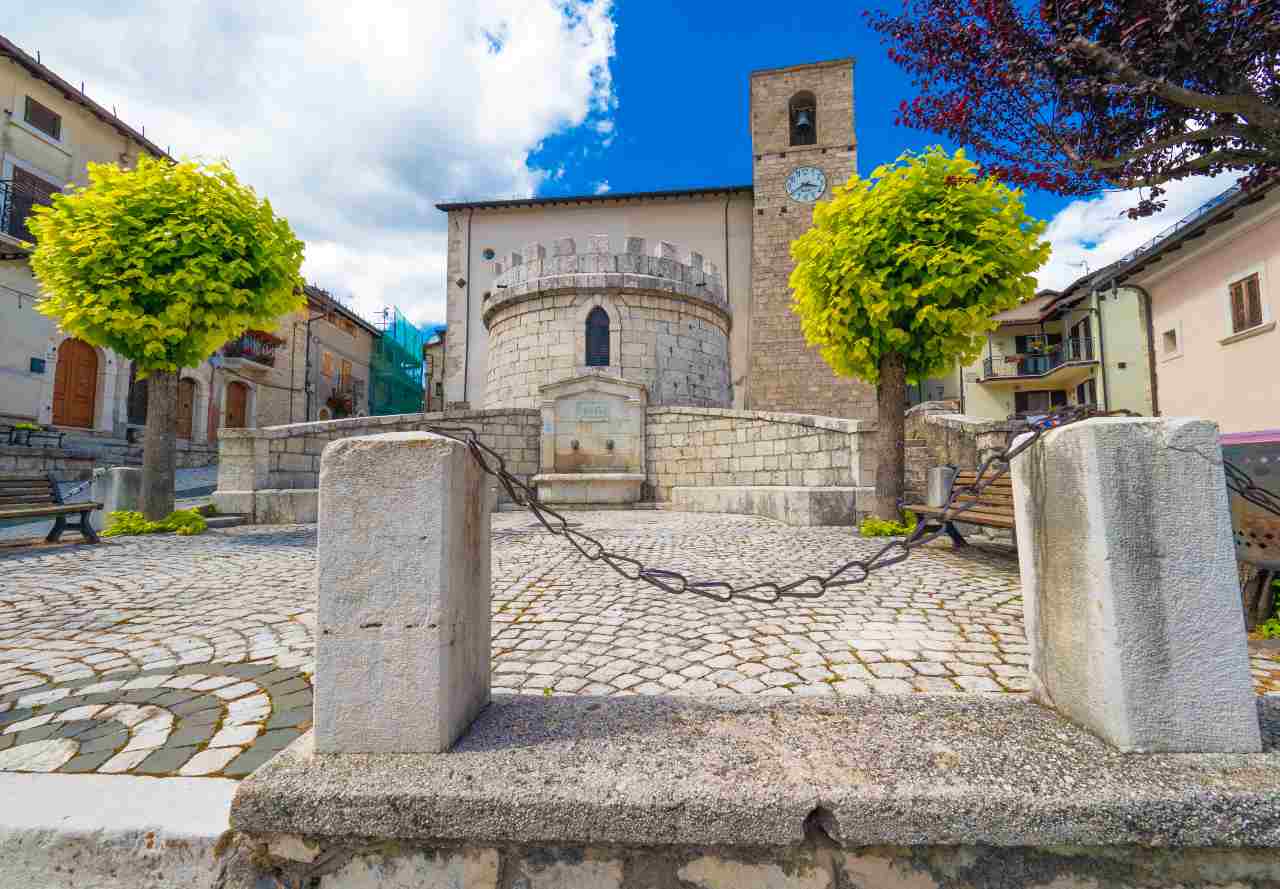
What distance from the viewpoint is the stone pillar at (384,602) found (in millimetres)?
1491

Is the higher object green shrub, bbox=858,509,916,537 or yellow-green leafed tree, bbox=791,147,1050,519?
yellow-green leafed tree, bbox=791,147,1050,519

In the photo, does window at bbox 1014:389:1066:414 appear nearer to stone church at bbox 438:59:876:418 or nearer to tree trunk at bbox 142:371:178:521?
stone church at bbox 438:59:876:418

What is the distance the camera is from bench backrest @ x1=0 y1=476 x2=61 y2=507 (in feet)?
21.6

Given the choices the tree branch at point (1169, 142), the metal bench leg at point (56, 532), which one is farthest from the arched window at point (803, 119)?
the metal bench leg at point (56, 532)

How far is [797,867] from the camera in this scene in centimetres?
131

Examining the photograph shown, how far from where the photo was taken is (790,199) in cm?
2270

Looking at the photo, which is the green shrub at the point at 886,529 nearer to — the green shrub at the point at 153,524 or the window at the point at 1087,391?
the green shrub at the point at 153,524

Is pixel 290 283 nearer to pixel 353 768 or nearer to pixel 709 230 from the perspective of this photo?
pixel 353 768

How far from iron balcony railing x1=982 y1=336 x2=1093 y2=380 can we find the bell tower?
9.07 meters

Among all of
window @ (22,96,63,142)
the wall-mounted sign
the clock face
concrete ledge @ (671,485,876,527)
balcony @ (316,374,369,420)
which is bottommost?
concrete ledge @ (671,485,876,527)

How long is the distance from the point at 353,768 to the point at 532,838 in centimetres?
49

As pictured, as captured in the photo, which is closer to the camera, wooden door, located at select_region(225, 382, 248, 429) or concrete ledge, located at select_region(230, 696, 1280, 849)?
concrete ledge, located at select_region(230, 696, 1280, 849)

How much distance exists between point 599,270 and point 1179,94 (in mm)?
12145

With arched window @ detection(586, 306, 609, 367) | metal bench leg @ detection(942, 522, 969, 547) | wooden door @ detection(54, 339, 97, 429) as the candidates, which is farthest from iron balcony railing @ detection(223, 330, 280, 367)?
metal bench leg @ detection(942, 522, 969, 547)
